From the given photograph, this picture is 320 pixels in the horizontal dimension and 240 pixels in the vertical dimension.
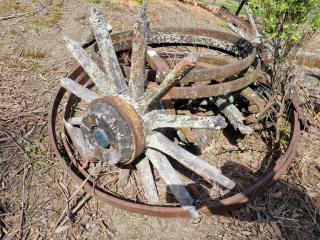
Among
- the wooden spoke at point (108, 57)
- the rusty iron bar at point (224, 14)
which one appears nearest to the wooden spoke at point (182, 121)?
the wooden spoke at point (108, 57)

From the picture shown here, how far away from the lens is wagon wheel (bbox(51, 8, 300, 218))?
2727 millimetres

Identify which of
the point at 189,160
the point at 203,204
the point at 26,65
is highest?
the point at 189,160

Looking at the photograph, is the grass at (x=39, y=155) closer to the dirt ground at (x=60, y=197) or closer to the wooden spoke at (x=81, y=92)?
the dirt ground at (x=60, y=197)

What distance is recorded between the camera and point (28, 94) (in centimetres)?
427

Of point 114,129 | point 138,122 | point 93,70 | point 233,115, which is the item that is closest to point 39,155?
point 93,70

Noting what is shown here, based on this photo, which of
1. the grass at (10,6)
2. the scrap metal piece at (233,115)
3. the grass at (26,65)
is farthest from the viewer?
the grass at (10,6)

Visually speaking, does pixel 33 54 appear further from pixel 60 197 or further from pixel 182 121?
pixel 182 121

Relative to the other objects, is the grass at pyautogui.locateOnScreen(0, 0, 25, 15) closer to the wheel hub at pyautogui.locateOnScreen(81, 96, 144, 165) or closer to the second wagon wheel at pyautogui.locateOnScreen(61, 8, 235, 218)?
the second wagon wheel at pyautogui.locateOnScreen(61, 8, 235, 218)

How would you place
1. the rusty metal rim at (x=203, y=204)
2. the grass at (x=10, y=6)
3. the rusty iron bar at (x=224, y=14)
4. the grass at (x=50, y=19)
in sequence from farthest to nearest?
1. the rusty iron bar at (x=224, y=14)
2. the grass at (x=10, y=6)
3. the grass at (x=50, y=19)
4. the rusty metal rim at (x=203, y=204)

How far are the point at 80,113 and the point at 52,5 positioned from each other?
277 cm

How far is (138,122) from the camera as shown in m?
2.79

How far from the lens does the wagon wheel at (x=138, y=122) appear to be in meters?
2.73

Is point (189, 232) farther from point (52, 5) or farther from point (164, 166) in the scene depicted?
point (52, 5)

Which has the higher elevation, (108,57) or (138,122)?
(108,57)
